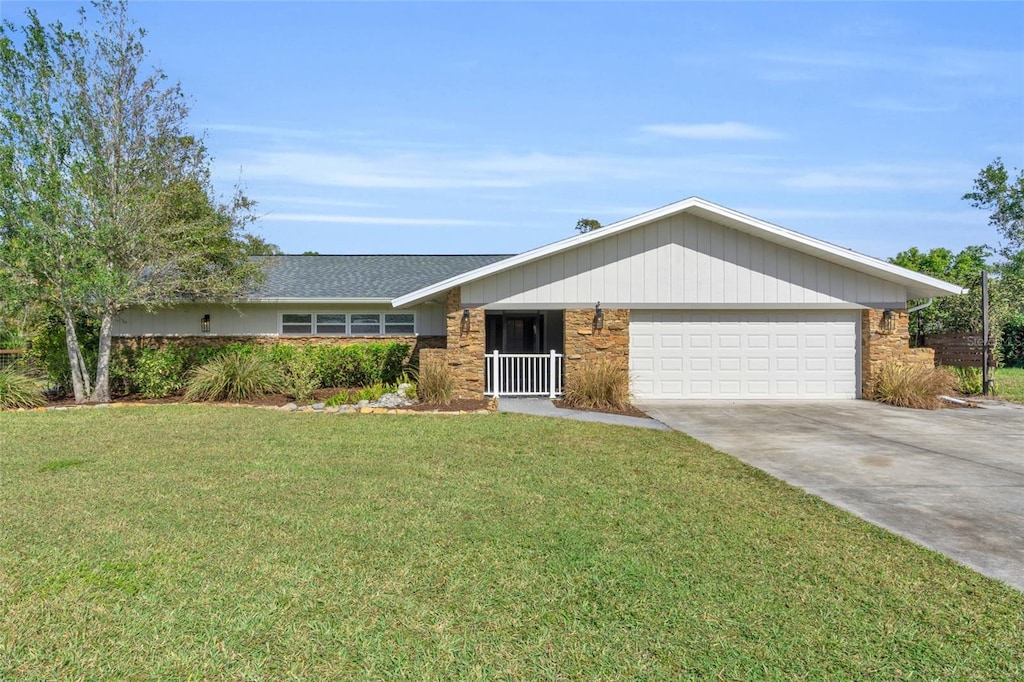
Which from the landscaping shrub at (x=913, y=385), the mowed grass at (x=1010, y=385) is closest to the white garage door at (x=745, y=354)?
the landscaping shrub at (x=913, y=385)

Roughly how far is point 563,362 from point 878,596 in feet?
39.2

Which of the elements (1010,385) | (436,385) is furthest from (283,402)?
(1010,385)

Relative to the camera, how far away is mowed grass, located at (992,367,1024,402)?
15.7 meters

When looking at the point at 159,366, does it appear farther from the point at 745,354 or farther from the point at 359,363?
the point at 745,354

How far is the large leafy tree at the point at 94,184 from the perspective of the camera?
1365 cm

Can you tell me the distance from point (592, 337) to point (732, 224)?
4.06 m

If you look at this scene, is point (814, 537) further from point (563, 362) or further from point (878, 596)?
point (563, 362)

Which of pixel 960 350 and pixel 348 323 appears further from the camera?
pixel 348 323

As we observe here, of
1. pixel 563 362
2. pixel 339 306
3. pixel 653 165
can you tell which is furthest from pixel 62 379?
pixel 653 165

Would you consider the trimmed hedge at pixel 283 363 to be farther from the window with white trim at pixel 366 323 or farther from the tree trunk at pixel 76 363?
the tree trunk at pixel 76 363

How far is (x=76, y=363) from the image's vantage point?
15195 mm

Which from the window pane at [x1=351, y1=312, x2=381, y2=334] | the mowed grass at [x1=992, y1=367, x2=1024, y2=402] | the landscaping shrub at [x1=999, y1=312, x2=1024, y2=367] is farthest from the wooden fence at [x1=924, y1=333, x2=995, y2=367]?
the window pane at [x1=351, y1=312, x2=381, y2=334]

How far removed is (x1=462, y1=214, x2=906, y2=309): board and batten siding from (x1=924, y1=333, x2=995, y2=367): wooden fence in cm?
359

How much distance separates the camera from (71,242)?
13.8m
